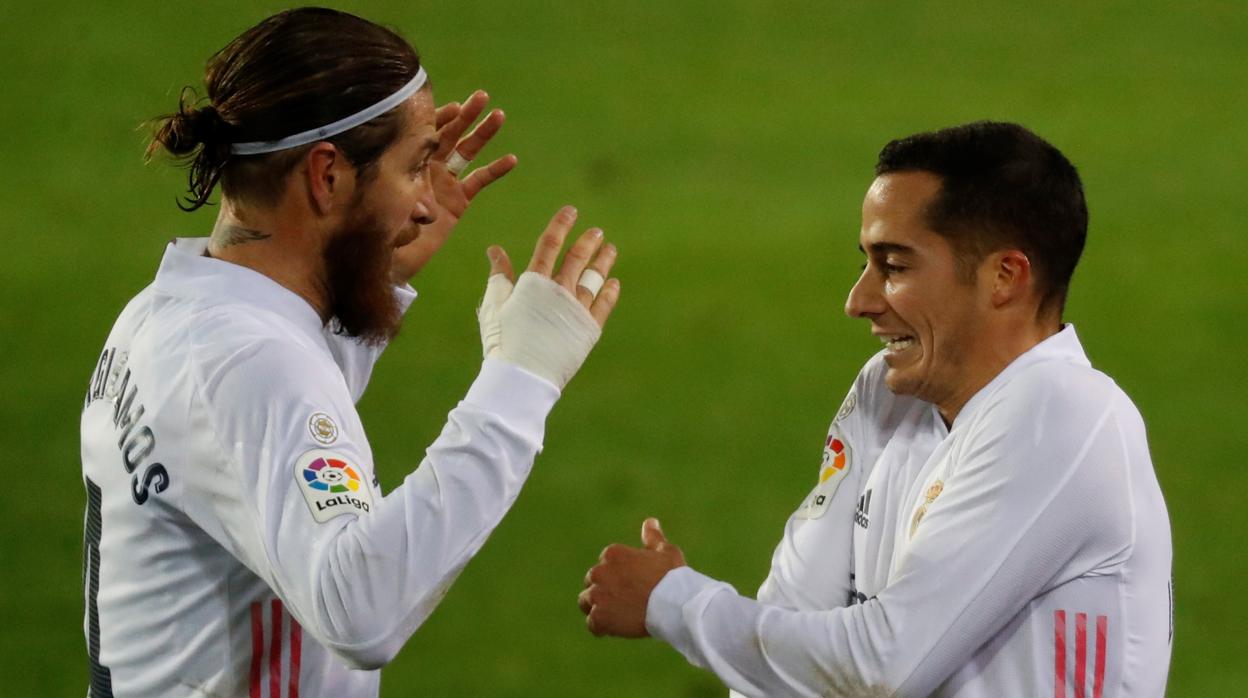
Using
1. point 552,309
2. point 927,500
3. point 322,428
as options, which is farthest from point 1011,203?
point 322,428

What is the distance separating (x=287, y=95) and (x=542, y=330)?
47cm

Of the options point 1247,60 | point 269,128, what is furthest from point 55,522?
point 1247,60

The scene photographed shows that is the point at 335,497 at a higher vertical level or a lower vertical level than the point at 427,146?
lower

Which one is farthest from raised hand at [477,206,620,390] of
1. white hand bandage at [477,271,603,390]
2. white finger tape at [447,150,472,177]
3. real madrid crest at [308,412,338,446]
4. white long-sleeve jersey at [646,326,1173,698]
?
white finger tape at [447,150,472,177]

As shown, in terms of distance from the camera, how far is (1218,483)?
5.29m

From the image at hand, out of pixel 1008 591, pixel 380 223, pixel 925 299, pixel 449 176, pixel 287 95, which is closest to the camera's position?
pixel 1008 591

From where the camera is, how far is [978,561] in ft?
6.87

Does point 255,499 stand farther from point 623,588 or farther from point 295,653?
point 623,588

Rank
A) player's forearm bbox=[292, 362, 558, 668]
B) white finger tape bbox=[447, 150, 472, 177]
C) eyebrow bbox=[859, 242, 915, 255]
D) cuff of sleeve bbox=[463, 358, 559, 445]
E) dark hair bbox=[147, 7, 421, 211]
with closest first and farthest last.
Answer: player's forearm bbox=[292, 362, 558, 668] → cuff of sleeve bbox=[463, 358, 559, 445] → dark hair bbox=[147, 7, 421, 211] → eyebrow bbox=[859, 242, 915, 255] → white finger tape bbox=[447, 150, 472, 177]

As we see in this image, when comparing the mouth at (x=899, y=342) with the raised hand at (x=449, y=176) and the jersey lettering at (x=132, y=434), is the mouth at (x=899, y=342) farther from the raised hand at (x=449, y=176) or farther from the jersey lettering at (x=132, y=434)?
the jersey lettering at (x=132, y=434)

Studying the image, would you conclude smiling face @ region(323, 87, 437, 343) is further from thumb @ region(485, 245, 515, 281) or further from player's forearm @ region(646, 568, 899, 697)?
player's forearm @ region(646, 568, 899, 697)

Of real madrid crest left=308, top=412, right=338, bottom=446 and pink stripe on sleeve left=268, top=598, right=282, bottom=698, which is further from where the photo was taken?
pink stripe on sleeve left=268, top=598, right=282, bottom=698

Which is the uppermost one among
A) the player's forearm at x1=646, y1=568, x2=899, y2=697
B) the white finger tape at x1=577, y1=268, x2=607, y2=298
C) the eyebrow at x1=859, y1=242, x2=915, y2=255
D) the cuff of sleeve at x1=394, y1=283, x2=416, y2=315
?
the eyebrow at x1=859, y1=242, x2=915, y2=255

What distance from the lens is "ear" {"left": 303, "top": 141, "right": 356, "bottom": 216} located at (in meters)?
2.23
